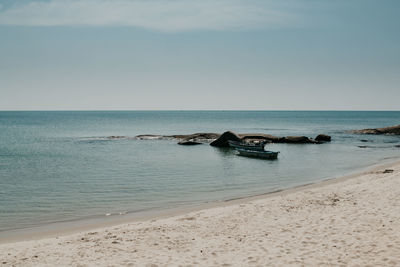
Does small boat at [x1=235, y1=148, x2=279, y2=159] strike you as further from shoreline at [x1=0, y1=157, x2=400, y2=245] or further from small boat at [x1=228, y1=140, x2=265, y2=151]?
shoreline at [x1=0, y1=157, x2=400, y2=245]

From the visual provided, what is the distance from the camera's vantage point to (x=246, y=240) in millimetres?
12023

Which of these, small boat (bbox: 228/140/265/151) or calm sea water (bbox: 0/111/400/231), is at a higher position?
small boat (bbox: 228/140/265/151)

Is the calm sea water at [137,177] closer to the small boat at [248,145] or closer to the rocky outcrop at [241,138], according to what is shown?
the small boat at [248,145]

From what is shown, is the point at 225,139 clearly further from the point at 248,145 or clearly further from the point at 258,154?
the point at 258,154

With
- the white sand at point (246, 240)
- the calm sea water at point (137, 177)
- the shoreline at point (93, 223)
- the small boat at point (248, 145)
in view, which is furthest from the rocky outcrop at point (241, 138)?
the white sand at point (246, 240)

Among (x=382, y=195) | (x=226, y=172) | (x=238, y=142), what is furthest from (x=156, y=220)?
(x=238, y=142)

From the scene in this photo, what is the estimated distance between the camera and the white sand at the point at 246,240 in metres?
10.2

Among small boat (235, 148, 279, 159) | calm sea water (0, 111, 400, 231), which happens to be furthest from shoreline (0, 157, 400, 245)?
small boat (235, 148, 279, 159)

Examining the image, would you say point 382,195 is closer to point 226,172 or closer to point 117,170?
point 226,172

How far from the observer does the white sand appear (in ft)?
33.3

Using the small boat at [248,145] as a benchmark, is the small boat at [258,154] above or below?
below

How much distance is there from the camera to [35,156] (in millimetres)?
41969

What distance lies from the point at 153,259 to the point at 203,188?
13.9 m

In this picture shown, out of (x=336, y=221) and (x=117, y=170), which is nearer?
(x=336, y=221)
